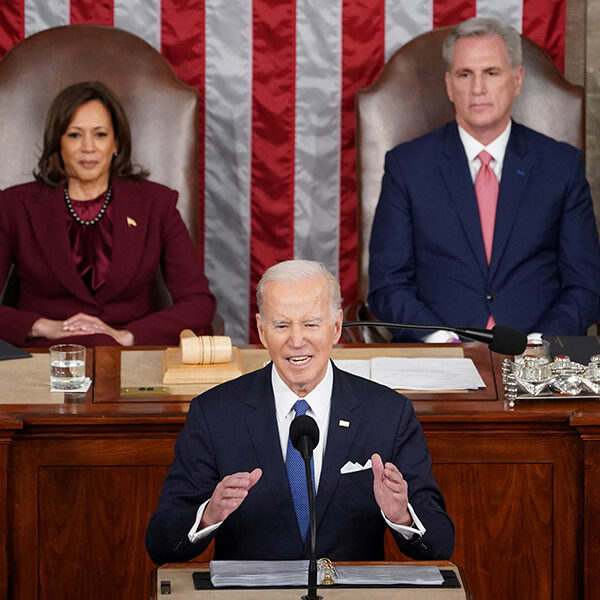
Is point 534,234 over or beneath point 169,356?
over

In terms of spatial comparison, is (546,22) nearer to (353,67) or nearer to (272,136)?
(353,67)

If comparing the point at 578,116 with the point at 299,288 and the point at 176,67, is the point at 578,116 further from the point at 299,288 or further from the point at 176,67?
the point at 299,288

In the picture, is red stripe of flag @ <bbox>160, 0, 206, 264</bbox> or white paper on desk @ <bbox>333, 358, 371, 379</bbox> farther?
red stripe of flag @ <bbox>160, 0, 206, 264</bbox>

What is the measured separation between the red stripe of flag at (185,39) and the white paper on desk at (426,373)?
71.2 inches

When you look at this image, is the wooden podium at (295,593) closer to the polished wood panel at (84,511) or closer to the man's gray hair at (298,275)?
the man's gray hair at (298,275)

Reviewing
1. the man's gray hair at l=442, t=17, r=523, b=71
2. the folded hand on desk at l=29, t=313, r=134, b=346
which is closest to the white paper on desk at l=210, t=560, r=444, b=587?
the folded hand on desk at l=29, t=313, r=134, b=346

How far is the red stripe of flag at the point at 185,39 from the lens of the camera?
5.11 meters

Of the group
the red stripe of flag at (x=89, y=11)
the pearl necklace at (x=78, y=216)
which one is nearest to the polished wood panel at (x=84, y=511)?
the pearl necklace at (x=78, y=216)

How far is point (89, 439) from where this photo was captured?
3037mm

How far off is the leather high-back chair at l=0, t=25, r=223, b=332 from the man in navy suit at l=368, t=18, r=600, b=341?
2.70 feet

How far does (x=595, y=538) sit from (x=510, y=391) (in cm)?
40

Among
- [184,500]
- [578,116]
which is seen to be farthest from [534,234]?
[184,500]

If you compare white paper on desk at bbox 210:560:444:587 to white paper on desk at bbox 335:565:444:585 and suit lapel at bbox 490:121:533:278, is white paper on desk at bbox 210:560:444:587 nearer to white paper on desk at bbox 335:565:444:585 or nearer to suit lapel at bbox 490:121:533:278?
white paper on desk at bbox 335:565:444:585

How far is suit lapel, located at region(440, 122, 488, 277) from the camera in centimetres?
455
